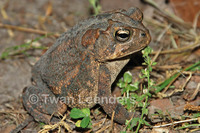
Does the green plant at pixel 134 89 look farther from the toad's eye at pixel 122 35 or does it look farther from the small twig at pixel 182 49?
the small twig at pixel 182 49

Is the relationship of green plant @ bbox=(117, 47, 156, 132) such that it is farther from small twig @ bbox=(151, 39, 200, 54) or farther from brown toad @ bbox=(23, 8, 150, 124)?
small twig @ bbox=(151, 39, 200, 54)

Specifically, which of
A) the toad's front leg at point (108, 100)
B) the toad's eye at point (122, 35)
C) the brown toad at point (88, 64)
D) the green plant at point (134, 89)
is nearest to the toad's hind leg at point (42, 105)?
the brown toad at point (88, 64)

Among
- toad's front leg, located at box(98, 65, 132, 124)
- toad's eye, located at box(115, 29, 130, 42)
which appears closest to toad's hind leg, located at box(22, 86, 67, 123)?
toad's front leg, located at box(98, 65, 132, 124)

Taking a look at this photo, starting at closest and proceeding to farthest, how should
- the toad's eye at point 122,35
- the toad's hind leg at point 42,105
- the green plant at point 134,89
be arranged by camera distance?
the toad's eye at point 122,35 → the green plant at point 134,89 → the toad's hind leg at point 42,105

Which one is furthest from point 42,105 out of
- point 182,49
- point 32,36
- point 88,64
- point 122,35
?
point 182,49

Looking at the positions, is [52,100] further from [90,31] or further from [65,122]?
[90,31]

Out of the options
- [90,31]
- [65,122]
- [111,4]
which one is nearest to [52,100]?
[65,122]

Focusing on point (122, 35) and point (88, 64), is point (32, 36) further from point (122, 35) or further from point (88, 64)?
point (122, 35)

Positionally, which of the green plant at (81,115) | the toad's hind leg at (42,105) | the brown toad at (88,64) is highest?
the brown toad at (88,64)
